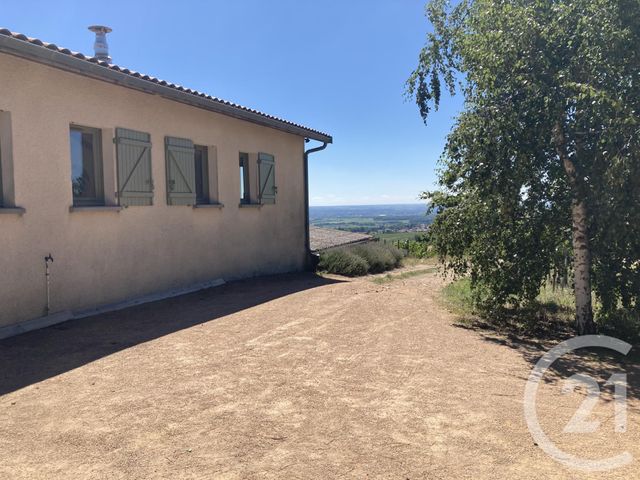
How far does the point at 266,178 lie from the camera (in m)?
11.1

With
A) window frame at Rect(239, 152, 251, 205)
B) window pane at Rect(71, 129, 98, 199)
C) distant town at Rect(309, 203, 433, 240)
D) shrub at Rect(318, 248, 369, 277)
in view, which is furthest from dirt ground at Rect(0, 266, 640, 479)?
shrub at Rect(318, 248, 369, 277)

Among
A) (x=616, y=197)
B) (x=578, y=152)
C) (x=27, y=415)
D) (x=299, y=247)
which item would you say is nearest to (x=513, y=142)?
(x=578, y=152)

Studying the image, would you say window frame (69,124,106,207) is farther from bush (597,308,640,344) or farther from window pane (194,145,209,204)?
bush (597,308,640,344)

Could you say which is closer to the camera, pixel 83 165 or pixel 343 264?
pixel 83 165

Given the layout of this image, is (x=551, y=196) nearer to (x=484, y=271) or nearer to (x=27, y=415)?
(x=484, y=271)

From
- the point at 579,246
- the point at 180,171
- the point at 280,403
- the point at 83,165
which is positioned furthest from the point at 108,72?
the point at 579,246

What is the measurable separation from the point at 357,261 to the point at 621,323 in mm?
6649

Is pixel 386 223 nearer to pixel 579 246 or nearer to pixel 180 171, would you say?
pixel 180 171

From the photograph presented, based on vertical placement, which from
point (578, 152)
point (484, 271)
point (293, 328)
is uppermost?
point (578, 152)

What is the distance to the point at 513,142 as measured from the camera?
224 inches

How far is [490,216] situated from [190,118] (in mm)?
5198

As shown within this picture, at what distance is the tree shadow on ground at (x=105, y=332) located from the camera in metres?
4.41

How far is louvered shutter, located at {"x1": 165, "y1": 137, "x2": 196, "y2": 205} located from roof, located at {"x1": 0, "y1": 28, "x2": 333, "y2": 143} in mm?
707

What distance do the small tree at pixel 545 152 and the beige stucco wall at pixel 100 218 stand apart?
4192 mm
